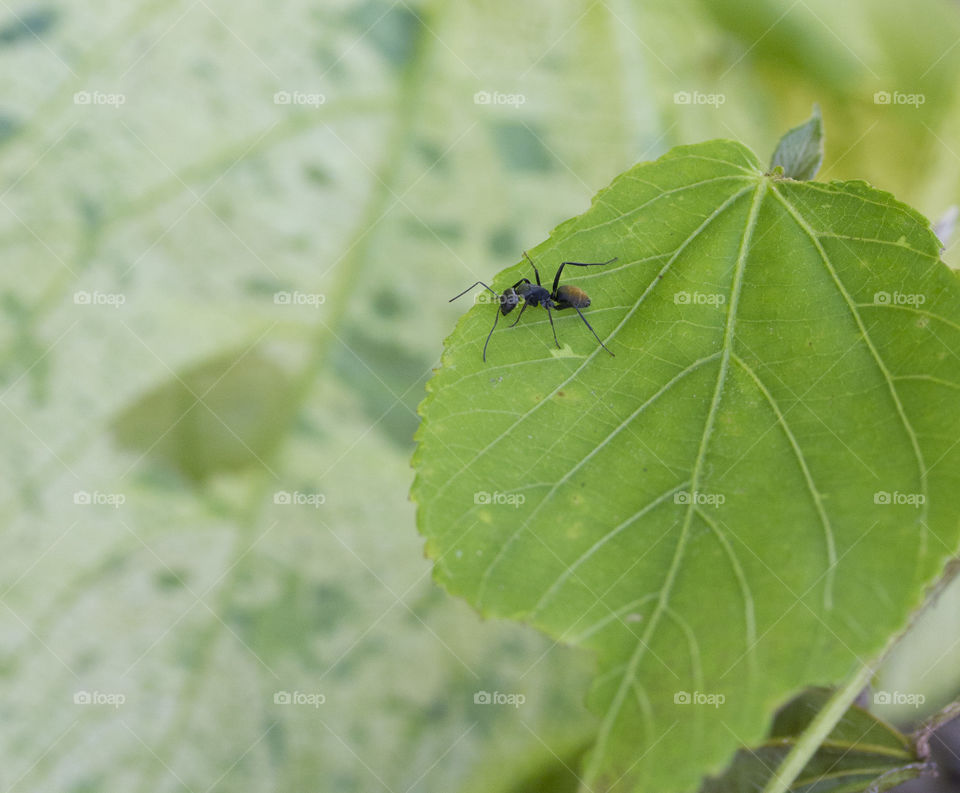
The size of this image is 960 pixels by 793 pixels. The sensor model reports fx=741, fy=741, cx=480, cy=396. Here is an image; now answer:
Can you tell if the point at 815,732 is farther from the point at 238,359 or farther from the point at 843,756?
the point at 238,359

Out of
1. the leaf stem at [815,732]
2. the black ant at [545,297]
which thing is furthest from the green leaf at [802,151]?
the leaf stem at [815,732]

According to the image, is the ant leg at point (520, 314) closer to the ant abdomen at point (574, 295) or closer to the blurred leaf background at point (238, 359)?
the ant abdomen at point (574, 295)

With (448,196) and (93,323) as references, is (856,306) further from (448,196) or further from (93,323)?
(93,323)

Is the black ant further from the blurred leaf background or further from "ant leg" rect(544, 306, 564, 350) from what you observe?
the blurred leaf background

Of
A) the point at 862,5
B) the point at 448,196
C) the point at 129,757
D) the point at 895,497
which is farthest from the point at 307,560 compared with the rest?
the point at 862,5

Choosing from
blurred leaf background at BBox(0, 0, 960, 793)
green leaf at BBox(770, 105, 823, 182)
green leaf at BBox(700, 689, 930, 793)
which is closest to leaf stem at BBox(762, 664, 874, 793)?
green leaf at BBox(700, 689, 930, 793)
